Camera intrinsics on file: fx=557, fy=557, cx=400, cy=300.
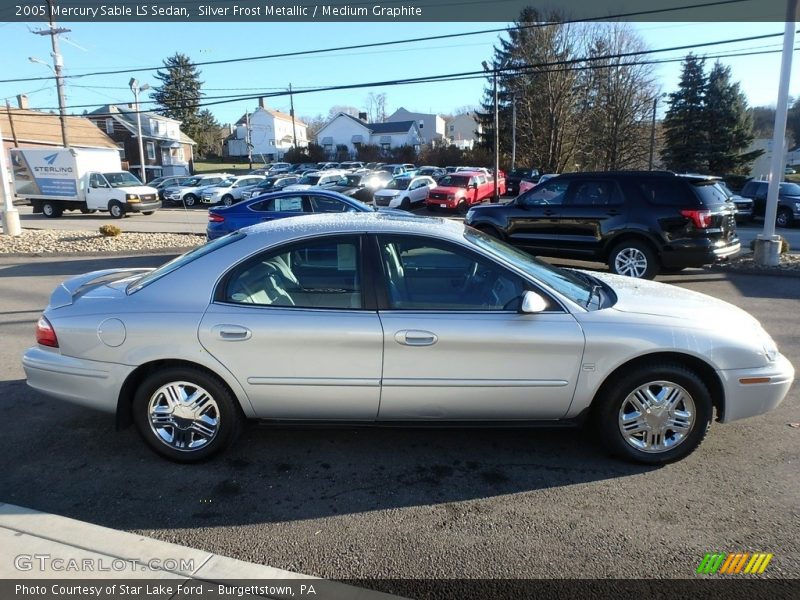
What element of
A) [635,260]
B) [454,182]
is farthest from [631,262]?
[454,182]

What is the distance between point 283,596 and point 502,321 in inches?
72.2

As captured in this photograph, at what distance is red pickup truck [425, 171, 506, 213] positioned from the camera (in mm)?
26422

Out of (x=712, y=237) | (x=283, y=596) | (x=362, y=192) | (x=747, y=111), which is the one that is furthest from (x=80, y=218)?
(x=747, y=111)

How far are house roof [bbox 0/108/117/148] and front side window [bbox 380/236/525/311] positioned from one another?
45.8m

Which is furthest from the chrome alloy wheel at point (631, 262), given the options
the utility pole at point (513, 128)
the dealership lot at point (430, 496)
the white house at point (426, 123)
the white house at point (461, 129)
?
the white house at point (461, 129)

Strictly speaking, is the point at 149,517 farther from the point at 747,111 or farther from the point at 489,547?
the point at 747,111

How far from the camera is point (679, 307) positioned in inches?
140

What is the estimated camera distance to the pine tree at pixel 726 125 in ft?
134

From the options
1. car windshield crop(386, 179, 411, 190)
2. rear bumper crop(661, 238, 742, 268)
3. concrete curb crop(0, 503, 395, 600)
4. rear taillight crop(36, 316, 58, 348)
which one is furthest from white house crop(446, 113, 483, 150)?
concrete curb crop(0, 503, 395, 600)

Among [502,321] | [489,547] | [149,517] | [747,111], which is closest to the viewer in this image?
[489,547]

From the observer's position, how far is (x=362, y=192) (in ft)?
82.8

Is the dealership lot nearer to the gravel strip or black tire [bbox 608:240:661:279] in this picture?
black tire [bbox 608:240:661:279]

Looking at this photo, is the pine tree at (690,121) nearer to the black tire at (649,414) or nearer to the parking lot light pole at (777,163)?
the parking lot light pole at (777,163)

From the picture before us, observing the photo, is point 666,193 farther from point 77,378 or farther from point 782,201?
point 782,201
